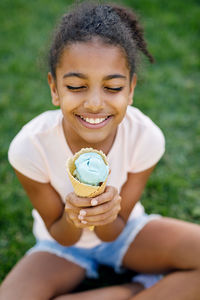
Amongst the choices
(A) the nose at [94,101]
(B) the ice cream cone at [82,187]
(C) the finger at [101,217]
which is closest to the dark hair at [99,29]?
(A) the nose at [94,101]

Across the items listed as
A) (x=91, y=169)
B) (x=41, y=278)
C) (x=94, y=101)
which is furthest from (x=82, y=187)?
(x=41, y=278)

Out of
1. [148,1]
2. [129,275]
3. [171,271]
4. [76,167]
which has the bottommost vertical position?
[129,275]

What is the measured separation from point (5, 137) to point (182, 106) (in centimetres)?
212

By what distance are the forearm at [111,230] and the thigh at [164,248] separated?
18cm

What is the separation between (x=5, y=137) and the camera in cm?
390

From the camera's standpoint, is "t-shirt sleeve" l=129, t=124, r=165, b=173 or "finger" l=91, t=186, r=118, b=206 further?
"t-shirt sleeve" l=129, t=124, r=165, b=173

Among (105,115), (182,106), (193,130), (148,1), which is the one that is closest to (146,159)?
(105,115)

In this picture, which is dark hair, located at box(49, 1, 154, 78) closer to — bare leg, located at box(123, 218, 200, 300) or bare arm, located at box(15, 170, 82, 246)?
bare arm, located at box(15, 170, 82, 246)

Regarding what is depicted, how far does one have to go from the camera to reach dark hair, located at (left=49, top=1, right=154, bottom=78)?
1.91 meters

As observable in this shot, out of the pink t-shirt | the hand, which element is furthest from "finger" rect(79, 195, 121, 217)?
the pink t-shirt

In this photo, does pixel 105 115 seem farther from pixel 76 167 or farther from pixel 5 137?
pixel 5 137

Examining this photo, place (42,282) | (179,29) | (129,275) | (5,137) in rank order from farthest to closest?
(179,29) → (5,137) → (129,275) → (42,282)

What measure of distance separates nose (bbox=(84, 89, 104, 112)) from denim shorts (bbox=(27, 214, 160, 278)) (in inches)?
41.8

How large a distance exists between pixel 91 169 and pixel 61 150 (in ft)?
2.11
